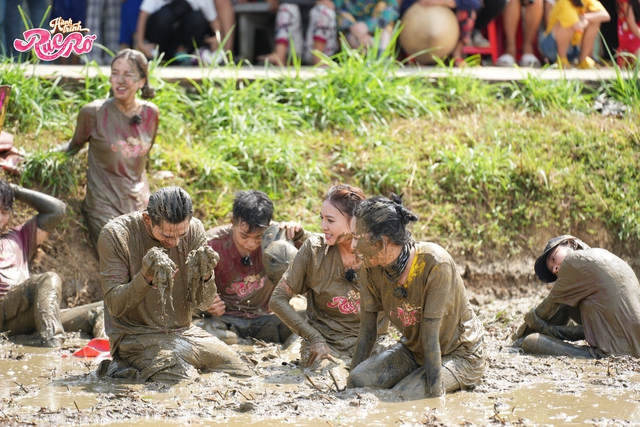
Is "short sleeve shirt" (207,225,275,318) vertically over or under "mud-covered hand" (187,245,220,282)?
under

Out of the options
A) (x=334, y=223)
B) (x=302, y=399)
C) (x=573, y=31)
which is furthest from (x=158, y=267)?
(x=573, y=31)

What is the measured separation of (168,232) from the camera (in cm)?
545

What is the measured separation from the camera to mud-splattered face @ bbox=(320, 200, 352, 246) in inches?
239

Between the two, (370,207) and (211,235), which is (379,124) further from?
(370,207)

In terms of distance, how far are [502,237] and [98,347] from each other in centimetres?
397

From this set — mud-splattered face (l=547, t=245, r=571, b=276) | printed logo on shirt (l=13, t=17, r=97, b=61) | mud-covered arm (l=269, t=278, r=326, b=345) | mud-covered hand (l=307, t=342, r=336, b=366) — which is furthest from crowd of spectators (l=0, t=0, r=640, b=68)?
mud-covered hand (l=307, t=342, r=336, b=366)

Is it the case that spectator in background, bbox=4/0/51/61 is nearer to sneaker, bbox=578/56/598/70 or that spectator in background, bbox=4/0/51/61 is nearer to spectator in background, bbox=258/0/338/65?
spectator in background, bbox=258/0/338/65

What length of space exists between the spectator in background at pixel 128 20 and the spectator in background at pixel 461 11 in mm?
3040

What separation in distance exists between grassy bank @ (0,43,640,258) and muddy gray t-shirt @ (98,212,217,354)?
2520 mm

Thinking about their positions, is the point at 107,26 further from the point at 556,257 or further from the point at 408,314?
the point at 408,314

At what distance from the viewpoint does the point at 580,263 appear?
632 centimetres

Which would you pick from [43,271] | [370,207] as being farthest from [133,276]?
[43,271]

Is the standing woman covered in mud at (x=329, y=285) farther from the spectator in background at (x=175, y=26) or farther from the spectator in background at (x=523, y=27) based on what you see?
the spectator in background at (x=523, y=27)

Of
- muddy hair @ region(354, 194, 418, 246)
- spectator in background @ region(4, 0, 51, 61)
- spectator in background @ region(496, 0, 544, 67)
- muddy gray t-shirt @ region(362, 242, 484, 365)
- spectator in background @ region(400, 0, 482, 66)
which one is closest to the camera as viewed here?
muddy hair @ region(354, 194, 418, 246)
